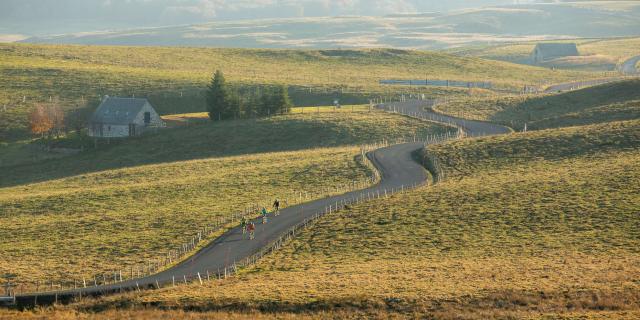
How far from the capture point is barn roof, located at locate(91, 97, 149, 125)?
387 feet

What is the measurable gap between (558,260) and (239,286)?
18.6m

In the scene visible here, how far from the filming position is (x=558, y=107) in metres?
119

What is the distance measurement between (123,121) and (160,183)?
126 ft

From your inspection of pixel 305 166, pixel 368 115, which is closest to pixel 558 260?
pixel 305 166

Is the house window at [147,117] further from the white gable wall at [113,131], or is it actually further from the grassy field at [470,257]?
the grassy field at [470,257]

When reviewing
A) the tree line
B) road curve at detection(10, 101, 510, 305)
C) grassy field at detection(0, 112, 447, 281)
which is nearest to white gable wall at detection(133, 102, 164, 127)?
grassy field at detection(0, 112, 447, 281)

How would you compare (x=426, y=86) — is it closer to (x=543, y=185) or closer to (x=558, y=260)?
(x=543, y=185)

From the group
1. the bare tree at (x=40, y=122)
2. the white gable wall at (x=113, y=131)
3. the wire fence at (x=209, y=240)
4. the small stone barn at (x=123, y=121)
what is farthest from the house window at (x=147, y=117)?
the wire fence at (x=209, y=240)

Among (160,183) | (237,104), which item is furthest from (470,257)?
(237,104)

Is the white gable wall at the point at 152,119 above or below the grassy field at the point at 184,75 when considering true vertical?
below

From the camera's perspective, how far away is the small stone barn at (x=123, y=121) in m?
118

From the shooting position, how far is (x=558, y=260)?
4878 cm

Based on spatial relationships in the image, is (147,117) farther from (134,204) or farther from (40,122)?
(134,204)

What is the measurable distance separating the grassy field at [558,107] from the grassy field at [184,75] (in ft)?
70.4
